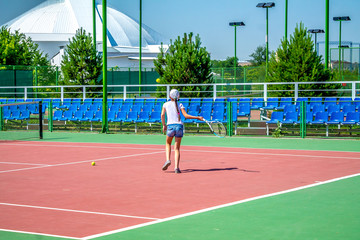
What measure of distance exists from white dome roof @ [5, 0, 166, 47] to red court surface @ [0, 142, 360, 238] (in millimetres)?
97703

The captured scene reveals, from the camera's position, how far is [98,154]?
17031 mm

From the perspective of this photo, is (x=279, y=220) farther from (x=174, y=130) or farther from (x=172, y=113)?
(x=172, y=113)

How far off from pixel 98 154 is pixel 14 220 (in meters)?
8.79

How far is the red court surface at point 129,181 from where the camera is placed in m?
8.45

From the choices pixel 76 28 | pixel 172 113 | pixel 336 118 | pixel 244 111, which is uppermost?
pixel 76 28


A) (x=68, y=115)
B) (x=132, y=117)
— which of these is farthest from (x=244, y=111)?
(x=68, y=115)

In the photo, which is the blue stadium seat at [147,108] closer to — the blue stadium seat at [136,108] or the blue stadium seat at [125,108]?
the blue stadium seat at [136,108]

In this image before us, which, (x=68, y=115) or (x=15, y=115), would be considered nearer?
(x=68, y=115)

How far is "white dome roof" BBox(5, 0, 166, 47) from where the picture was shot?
117m

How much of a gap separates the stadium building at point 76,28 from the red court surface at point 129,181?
310 ft

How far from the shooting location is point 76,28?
4555 inches

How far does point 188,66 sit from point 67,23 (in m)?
93.8

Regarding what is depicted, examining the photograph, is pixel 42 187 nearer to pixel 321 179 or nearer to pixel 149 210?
pixel 149 210

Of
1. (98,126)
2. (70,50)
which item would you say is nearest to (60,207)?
(98,126)
